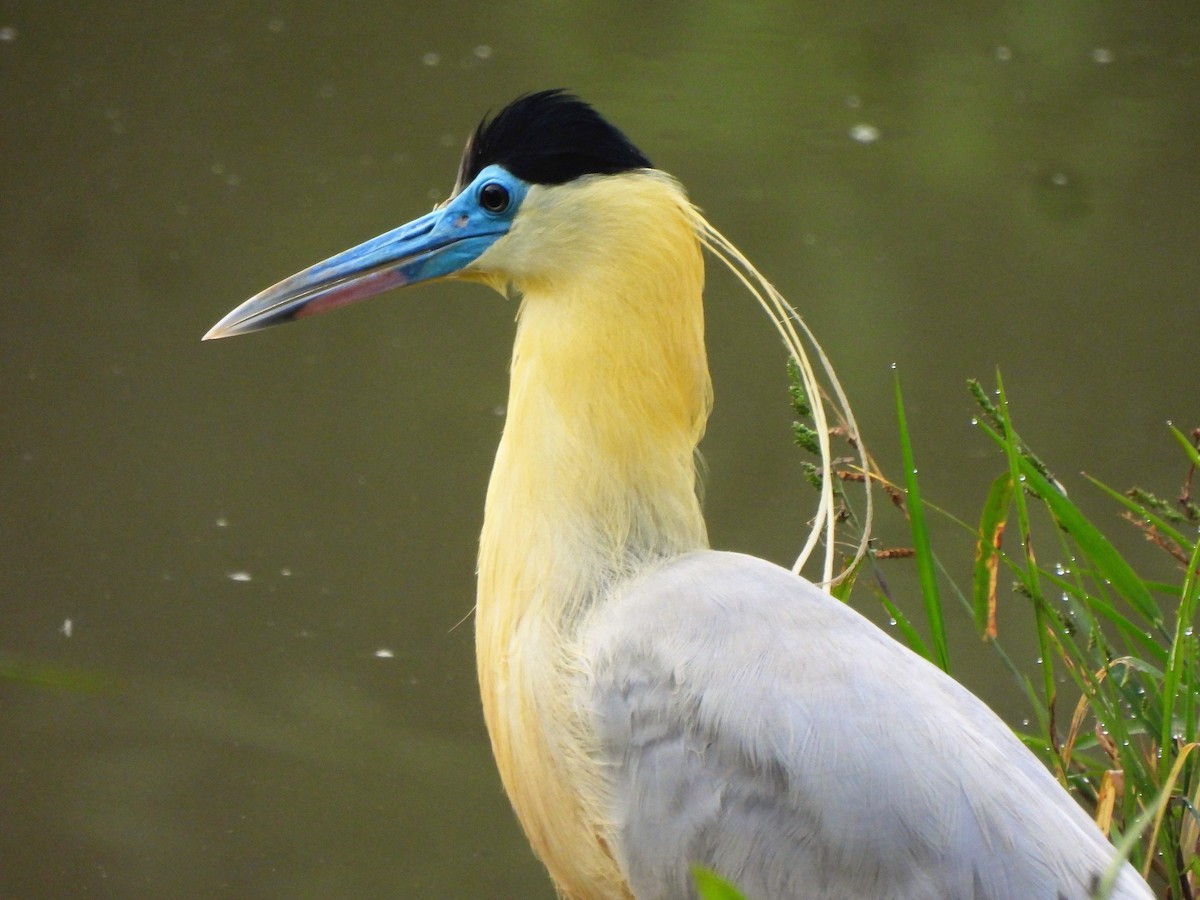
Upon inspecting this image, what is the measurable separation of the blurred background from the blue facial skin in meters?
1.09

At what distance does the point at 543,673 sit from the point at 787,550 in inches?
91.5

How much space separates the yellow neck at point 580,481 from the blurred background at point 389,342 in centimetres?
109

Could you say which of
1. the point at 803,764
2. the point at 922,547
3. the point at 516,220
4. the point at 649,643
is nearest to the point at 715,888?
the point at 803,764

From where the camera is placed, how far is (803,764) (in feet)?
6.91

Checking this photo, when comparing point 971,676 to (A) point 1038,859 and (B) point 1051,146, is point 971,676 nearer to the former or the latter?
(A) point 1038,859

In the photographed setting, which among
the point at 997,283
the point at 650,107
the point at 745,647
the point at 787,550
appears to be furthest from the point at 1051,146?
the point at 745,647

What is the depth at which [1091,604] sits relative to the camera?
2.62m

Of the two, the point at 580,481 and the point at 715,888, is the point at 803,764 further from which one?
the point at 715,888

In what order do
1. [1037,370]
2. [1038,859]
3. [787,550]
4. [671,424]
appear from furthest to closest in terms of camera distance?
[1037,370]
[787,550]
[671,424]
[1038,859]

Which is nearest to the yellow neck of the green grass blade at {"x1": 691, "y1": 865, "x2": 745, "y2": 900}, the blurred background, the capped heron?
the capped heron

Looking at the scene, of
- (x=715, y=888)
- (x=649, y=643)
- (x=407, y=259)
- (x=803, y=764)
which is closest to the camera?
(x=715, y=888)

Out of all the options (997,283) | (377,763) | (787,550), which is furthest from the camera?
(997,283)

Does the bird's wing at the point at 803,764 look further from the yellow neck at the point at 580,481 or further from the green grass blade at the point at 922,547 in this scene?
the green grass blade at the point at 922,547

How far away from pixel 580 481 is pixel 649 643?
0.33 metres
